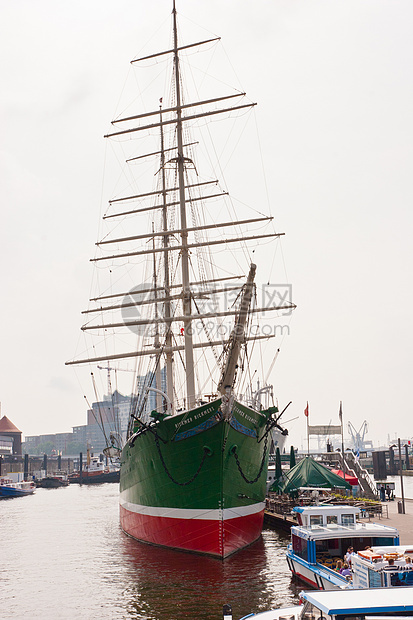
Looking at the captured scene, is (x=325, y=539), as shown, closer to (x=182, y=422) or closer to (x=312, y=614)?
(x=182, y=422)

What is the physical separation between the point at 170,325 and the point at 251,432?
14.9 metres

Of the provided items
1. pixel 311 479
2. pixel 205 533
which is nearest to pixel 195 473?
pixel 205 533

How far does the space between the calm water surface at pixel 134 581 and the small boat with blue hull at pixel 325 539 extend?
901mm

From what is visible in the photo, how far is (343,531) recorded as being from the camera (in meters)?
18.0

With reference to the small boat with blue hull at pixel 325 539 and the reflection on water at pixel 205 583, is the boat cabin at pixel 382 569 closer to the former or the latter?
the small boat with blue hull at pixel 325 539

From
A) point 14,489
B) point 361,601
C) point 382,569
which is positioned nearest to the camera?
point 361,601

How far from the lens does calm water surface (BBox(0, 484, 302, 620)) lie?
16.9m

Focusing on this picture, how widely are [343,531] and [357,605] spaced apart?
9500 mm

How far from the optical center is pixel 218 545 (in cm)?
2205

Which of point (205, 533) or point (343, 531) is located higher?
point (343, 531)

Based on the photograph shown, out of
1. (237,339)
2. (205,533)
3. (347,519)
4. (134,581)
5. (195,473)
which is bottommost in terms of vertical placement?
(134,581)

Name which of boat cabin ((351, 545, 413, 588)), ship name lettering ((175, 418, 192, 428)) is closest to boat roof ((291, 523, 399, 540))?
boat cabin ((351, 545, 413, 588))

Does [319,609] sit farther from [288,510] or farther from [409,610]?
[288,510]

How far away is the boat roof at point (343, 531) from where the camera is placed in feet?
57.7
